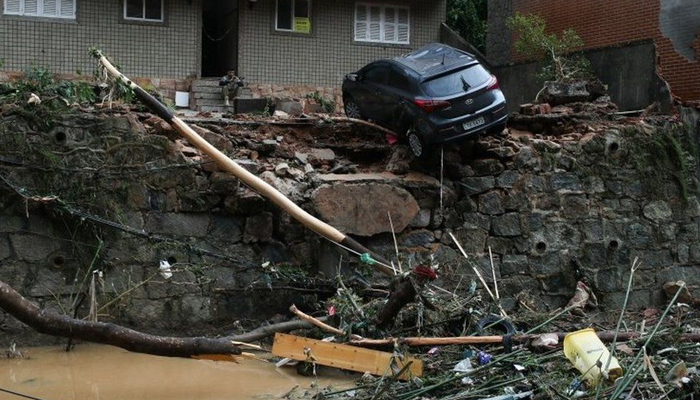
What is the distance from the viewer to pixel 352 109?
12766 millimetres

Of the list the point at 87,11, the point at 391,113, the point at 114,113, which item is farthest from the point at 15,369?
the point at 87,11

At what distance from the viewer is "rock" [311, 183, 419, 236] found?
10266 mm

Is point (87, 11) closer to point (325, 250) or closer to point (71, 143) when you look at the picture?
point (71, 143)

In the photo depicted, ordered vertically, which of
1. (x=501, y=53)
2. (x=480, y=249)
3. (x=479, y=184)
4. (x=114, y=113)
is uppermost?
(x=501, y=53)

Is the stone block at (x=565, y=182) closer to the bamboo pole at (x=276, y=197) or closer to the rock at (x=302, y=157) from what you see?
the bamboo pole at (x=276, y=197)

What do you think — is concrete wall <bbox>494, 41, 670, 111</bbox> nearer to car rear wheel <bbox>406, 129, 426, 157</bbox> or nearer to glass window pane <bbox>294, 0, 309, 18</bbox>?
car rear wheel <bbox>406, 129, 426, 157</bbox>

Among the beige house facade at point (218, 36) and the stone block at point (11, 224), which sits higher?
the beige house facade at point (218, 36)

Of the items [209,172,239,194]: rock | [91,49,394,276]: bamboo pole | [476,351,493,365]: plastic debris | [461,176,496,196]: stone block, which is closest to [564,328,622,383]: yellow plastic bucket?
[476,351,493,365]: plastic debris

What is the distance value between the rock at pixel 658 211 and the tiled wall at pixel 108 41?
949 cm

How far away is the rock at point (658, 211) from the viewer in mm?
12375

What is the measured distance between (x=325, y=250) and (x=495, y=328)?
239 cm

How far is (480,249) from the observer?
11.3 m

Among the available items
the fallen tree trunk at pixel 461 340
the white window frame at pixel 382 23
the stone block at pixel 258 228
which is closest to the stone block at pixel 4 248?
the stone block at pixel 258 228

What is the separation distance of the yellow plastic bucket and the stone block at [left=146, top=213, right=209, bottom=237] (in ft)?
15.0
